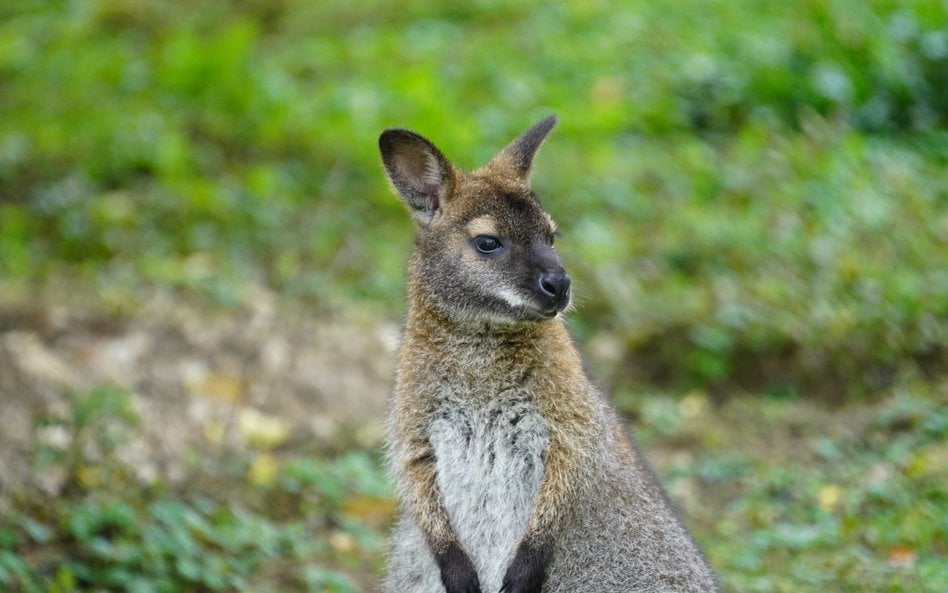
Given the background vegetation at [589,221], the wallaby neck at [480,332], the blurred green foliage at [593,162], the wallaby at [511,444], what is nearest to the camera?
the wallaby at [511,444]

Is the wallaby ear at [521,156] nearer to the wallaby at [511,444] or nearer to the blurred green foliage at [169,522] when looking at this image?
the wallaby at [511,444]

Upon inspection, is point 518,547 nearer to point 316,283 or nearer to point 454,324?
point 454,324

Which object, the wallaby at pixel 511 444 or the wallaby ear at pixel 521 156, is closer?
the wallaby at pixel 511 444

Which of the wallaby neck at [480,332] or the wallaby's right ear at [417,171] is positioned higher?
the wallaby's right ear at [417,171]

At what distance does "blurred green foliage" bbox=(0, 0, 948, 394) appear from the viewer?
8.33 meters

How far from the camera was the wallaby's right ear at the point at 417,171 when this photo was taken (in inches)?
188

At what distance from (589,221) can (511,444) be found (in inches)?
207

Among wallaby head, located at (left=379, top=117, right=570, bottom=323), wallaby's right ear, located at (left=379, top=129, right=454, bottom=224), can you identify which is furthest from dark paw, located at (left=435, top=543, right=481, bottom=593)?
wallaby's right ear, located at (left=379, top=129, right=454, bottom=224)

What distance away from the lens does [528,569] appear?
4.41 m

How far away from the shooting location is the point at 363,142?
424 inches

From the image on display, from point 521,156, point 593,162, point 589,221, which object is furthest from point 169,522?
point 593,162

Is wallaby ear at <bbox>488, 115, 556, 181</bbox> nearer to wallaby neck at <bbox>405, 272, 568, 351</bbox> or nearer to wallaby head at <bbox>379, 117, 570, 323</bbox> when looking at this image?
wallaby head at <bbox>379, 117, 570, 323</bbox>

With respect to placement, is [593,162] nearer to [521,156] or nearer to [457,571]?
[521,156]

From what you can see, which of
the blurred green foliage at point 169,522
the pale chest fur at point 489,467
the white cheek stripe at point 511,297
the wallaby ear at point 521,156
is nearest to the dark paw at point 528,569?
the pale chest fur at point 489,467
